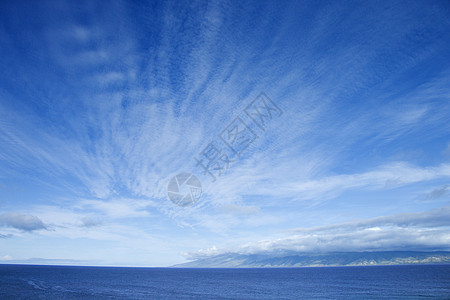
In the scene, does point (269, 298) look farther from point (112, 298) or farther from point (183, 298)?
point (112, 298)

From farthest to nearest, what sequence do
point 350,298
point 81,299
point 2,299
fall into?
point 350,298 → point 81,299 → point 2,299

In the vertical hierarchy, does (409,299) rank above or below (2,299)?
below

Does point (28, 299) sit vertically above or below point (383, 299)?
above

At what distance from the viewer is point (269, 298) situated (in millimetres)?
68312

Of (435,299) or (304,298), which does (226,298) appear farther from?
(435,299)

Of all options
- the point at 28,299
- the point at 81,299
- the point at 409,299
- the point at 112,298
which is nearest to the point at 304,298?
the point at 409,299

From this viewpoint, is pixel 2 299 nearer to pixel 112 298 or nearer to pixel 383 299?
pixel 112 298

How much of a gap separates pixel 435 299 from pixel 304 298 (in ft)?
100

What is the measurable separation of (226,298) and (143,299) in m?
22.5

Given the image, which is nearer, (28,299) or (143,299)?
(28,299)

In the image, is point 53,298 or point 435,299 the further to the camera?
point 53,298

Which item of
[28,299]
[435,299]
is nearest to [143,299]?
[28,299]

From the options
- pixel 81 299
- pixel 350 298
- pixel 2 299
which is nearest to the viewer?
pixel 2 299

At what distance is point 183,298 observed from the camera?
67.8 m
